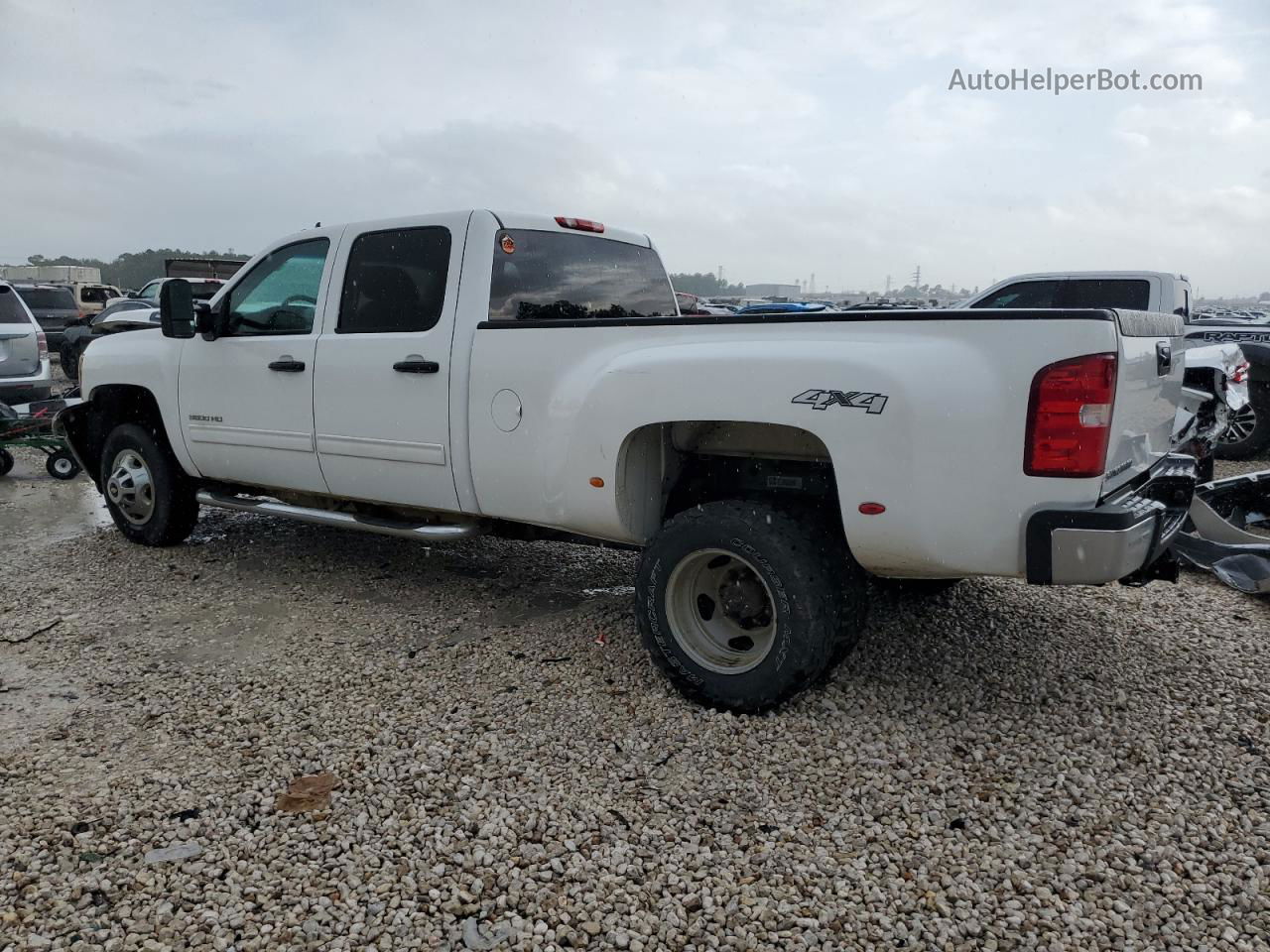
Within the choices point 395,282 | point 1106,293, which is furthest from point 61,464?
point 1106,293

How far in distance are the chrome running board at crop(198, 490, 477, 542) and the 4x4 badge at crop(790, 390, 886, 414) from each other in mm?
1838

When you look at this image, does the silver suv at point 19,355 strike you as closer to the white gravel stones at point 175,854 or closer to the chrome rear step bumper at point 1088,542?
the white gravel stones at point 175,854

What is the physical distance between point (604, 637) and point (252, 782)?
65.7 inches

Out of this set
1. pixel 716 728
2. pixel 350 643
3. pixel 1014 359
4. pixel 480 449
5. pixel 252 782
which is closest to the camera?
pixel 1014 359

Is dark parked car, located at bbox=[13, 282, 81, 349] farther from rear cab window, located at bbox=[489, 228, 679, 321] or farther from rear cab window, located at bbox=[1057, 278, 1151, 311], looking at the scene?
rear cab window, located at bbox=[1057, 278, 1151, 311]

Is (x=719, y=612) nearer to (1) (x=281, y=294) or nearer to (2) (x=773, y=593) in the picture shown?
(2) (x=773, y=593)

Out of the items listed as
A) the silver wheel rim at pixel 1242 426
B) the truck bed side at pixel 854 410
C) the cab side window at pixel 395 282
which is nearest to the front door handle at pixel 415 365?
the cab side window at pixel 395 282

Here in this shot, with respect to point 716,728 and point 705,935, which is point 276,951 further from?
point 716,728

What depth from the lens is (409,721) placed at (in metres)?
3.39

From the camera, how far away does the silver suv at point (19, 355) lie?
9.34 m

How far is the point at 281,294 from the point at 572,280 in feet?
5.21

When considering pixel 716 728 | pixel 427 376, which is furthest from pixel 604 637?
pixel 427 376

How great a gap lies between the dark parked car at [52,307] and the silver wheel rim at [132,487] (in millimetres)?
15595

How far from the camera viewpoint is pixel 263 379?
4836 millimetres
